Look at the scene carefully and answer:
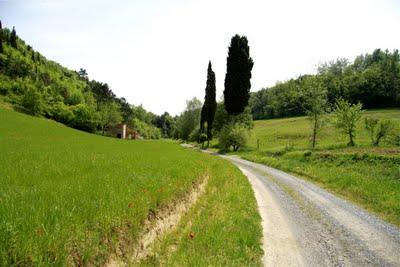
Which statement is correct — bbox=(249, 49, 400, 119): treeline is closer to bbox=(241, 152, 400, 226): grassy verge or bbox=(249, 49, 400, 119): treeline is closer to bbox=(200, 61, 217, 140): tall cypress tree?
bbox=(200, 61, 217, 140): tall cypress tree

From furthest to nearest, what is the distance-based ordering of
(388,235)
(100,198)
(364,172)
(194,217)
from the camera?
(364,172) → (194,217) → (388,235) → (100,198)

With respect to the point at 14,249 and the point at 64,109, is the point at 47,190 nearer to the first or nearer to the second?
the point at 14,249

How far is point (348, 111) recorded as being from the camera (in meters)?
43.3

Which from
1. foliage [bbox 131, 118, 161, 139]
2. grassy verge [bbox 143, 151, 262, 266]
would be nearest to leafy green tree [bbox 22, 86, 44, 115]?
foliage [bbox 131, 118, 161, 139]

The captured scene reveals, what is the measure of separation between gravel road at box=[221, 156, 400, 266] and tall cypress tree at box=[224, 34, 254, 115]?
42.0 meters

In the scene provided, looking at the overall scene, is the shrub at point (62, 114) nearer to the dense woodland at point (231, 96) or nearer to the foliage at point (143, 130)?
the dense woodland at point (231, 96)

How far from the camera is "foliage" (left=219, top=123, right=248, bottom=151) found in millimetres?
58906

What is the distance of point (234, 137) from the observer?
59.4 m

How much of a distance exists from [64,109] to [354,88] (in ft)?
302

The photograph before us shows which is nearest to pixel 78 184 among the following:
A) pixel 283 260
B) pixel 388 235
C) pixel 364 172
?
pixel 283 260

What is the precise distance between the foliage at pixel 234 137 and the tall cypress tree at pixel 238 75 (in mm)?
3100

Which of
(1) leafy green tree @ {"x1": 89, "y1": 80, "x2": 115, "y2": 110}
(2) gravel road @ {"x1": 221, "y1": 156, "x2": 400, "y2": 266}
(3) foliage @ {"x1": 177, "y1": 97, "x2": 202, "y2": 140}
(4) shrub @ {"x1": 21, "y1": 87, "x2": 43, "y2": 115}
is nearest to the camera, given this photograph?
(2) gravel road @ {"x1": 221, "y1": 156, "x2": 400, "y2": 266}

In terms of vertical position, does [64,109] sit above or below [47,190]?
above

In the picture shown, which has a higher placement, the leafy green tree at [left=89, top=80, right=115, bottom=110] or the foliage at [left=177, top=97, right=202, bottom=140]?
the leafy green tree at [left=89, top=80, right=115, bottom=110]
